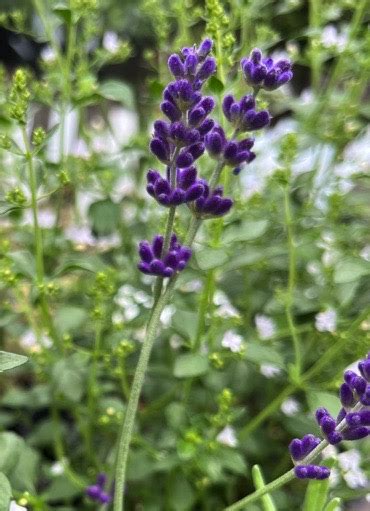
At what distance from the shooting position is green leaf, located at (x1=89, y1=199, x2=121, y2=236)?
2.52 feet

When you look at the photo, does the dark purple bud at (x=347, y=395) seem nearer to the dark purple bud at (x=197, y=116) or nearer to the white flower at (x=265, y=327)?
the dark purple bud at (x=197, y=116)

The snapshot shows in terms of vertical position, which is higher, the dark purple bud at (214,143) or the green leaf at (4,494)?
the dark purple bud at (214,143)

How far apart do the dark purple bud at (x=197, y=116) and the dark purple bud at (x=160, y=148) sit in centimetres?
2

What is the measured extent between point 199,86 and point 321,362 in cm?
30

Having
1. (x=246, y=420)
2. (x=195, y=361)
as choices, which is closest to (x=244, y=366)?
(x=246, y=420)

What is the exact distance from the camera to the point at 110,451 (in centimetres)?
76

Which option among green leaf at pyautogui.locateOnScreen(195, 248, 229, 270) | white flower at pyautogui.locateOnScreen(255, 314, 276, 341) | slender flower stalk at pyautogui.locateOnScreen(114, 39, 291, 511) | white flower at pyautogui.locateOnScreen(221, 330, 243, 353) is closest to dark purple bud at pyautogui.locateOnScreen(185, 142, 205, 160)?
slender flower stalk at pyautogui.locateOnScreen(114, 39, 291, 511)

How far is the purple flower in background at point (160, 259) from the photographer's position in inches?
16.2

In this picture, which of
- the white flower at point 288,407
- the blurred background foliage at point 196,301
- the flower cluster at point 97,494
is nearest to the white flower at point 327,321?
the blurred background foliage at point 196,301

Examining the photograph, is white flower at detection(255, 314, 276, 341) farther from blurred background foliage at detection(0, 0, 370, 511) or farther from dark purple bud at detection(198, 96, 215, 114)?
dark purple bud at detection(198, 96, 215, 114)

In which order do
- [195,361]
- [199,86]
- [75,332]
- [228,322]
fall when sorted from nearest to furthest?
[199,86]
[195,361]
[228,322]
[75,332]

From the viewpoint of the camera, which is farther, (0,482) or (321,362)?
(321,362)

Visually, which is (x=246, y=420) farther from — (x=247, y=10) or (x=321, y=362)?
(x=247, y=10)

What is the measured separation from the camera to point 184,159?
40 cm
